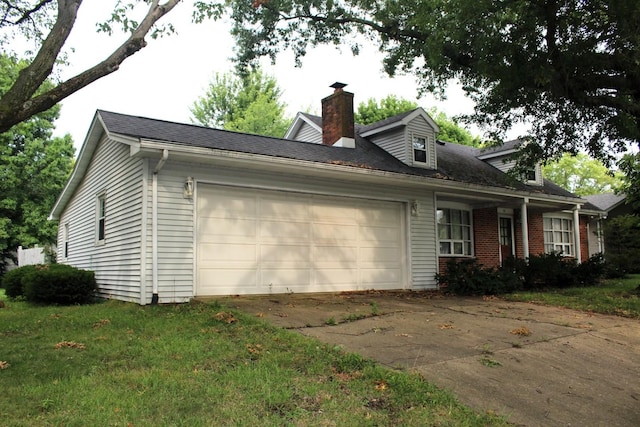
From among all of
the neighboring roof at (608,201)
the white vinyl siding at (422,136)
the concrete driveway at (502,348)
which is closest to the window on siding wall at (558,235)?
the neighboring roof at (608,201)

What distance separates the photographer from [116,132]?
9.72 metres

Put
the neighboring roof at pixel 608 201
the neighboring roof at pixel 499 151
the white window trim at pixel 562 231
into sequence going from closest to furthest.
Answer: the neighboring roof at pixel 499 151 → the white window trim at pixel 562 231 → the neighboring roof at pixel 608 201

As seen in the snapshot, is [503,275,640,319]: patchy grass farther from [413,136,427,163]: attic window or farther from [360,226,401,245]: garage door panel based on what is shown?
[413,136,427,163]: attic window

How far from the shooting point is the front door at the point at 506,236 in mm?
17312

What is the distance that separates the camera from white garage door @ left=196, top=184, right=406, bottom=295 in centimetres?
1009

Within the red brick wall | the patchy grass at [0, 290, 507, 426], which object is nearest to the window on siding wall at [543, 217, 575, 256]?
the red brick wall

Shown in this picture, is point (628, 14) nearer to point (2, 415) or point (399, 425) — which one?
point (399, 425)

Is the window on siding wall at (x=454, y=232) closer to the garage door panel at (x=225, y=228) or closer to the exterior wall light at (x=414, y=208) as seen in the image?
the exterior wall light at (x=414, y=208)

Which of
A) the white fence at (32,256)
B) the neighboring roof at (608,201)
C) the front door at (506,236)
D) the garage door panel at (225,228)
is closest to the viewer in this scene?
the garage door panel at (225,228)

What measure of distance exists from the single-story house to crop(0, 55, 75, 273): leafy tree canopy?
1234 cm

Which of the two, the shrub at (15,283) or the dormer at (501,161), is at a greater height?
the dormer at (501,161)

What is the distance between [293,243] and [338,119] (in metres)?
5.55

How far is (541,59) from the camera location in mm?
9867

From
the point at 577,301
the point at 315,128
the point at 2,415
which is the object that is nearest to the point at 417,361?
the point at 2,415
